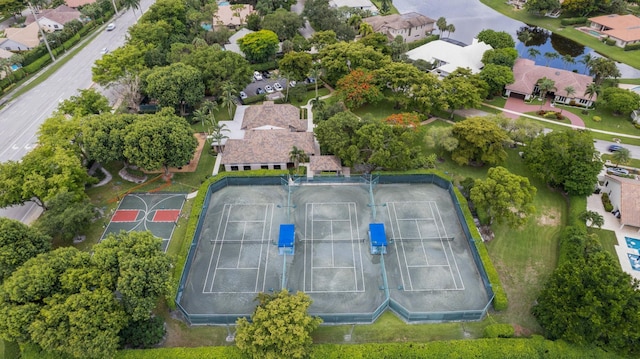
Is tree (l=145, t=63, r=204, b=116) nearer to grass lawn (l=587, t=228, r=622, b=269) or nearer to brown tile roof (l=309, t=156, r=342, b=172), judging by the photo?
brown tile roof (l=309, t=156, r=342, b=172)

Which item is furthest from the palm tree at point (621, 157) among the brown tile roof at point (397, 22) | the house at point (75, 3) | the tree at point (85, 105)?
the house at point (75, 3)

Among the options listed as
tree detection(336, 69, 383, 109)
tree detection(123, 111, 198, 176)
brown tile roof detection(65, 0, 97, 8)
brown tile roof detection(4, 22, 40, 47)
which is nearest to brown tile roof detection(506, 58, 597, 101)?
tree detection(336, 69, 383, 109)

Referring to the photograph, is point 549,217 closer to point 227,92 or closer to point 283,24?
point 227,92

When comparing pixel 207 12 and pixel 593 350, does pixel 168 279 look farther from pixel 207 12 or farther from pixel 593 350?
pixel 207 12

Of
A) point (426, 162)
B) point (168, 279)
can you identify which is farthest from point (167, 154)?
point (426, 162)

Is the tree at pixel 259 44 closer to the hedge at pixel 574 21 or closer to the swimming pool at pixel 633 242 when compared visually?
the swimming pool at pixel 633 242
